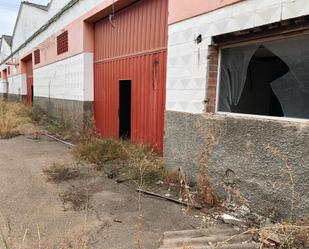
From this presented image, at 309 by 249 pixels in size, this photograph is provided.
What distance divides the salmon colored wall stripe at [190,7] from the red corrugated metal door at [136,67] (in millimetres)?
729

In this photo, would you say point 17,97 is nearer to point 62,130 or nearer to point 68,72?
point 68,72

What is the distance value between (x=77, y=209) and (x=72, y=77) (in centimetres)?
704

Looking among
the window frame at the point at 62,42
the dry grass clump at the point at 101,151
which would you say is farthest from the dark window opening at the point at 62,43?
the dry grass clump at the point at 101,151

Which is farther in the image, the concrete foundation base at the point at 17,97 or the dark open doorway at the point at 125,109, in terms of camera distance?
the concrete foundation base at the point at 17,97

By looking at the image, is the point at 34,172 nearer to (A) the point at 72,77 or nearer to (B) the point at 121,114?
(B) the point at 121,114

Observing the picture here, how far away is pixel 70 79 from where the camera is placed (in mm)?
10445

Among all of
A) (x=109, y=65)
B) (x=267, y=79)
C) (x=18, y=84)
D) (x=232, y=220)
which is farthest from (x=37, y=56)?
(x=232, y=220)

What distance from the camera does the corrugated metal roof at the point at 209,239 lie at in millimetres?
2906

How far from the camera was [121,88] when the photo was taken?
7.73 meters

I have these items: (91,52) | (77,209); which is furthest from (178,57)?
(91,52)

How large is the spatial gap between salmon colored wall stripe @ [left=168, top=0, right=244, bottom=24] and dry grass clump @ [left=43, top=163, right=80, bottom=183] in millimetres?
3232

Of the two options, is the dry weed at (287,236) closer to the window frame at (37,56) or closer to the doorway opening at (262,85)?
the doorway opening at (262,85)

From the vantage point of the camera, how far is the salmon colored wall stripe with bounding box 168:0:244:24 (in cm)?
409

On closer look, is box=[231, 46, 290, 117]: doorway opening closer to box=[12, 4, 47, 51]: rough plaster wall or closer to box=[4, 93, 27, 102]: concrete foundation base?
box=[12, 4, 47, 51]: rough plaster wall
